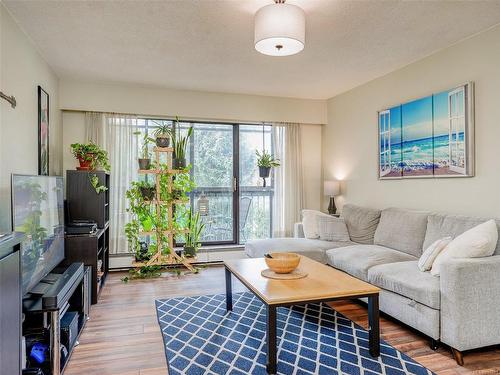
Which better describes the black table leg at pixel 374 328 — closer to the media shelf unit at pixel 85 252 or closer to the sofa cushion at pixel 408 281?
the sofa cushion at pixel 408 281

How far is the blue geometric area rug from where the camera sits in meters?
2.27

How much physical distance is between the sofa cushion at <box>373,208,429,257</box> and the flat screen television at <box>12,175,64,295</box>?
3150mm

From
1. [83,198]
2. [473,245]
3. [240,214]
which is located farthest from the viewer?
[240,214]

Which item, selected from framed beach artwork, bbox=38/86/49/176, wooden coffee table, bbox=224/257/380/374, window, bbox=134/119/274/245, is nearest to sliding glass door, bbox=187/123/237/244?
window, bbox=134/119/274/245

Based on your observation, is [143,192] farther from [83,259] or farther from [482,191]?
[482,191]

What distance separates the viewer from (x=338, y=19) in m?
2.82

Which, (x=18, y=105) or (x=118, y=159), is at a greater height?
(x=18, y=105)

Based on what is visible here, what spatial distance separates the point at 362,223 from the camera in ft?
14.1

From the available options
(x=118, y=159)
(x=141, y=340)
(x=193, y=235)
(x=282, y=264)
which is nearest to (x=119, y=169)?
(x=118, y=159)

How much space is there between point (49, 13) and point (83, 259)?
A: 2.14 metres

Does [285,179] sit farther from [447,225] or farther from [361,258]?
[447,225]

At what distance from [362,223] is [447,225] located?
119cm

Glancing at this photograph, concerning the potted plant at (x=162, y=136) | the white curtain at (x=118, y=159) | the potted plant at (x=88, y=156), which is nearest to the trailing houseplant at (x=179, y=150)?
the potted plant at (x=162, y=136)

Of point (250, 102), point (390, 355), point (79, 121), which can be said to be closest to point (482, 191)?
point (390, 355)
